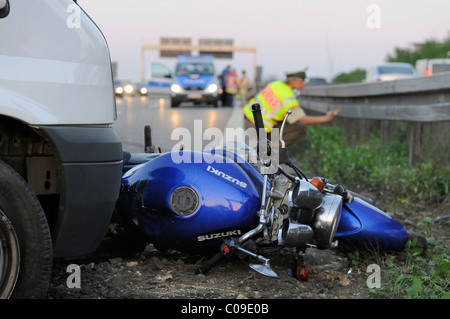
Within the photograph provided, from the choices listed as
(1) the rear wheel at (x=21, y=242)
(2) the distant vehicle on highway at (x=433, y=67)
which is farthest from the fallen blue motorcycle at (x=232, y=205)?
(2) the distant vehicle on highway at (x=433, y=67)

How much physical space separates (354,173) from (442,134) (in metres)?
1.26

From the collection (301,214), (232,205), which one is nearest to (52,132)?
(232,205)

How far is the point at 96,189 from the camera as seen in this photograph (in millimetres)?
3508

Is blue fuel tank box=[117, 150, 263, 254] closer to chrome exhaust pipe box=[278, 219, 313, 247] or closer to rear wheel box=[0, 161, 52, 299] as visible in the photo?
chrome exhaust pipe box=[278, 219, 313, 247]

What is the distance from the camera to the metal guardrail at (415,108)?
7.26 m

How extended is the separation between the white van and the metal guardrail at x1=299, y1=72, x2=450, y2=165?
169 inches

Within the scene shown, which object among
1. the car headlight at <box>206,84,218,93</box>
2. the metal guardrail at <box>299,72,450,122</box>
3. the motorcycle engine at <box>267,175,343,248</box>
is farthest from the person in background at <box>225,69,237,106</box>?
the motorcycle engine at <box>267,175,343,248</box>

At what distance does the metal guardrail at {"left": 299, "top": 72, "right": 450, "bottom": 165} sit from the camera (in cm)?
726

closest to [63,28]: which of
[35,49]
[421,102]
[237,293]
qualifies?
[35,49]

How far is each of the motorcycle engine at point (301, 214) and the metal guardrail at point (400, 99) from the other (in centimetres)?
286

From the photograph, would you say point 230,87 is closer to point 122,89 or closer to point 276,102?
point 276,102

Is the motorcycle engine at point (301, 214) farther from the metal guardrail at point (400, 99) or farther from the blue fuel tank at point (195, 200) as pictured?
the metal guardrail at point (400, 99)

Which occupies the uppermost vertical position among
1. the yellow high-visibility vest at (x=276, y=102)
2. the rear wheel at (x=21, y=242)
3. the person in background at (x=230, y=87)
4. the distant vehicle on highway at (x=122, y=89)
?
the distant vehicle on highway at (x=122, y=89)
